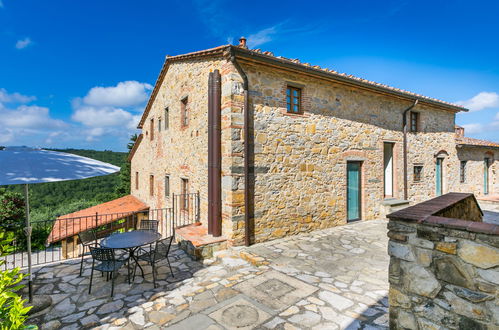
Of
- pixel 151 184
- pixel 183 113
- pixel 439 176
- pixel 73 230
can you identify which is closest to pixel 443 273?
pixel 183 113

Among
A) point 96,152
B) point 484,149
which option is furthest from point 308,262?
point 96,152

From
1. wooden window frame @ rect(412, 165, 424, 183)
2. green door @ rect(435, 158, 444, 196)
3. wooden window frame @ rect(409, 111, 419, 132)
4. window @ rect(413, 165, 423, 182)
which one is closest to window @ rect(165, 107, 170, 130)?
wooden window frame @ rect(409, 111, 419, 132)

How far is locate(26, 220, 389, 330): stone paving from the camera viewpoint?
10.9ft

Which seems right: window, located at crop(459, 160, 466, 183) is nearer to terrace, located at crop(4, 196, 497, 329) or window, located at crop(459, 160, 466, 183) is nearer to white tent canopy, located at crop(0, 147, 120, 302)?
terrace, located at crop(4, 196, 497, 329)

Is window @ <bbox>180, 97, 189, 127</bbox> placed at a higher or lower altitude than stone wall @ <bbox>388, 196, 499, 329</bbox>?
higher

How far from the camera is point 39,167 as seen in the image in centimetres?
358

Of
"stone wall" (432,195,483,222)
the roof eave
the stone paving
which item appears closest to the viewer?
"stone wall" (432,195,483,222)

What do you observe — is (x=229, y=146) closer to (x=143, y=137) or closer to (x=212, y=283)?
(x=212, y=283)

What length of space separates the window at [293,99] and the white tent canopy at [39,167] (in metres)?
4.82

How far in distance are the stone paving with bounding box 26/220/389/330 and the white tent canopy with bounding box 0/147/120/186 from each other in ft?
6.63

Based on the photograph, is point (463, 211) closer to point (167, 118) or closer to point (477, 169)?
point (167, 118)

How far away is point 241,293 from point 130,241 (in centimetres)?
238

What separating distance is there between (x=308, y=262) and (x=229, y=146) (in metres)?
3.07

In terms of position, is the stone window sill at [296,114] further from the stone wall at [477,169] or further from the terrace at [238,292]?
the stone wall at [477,169]
